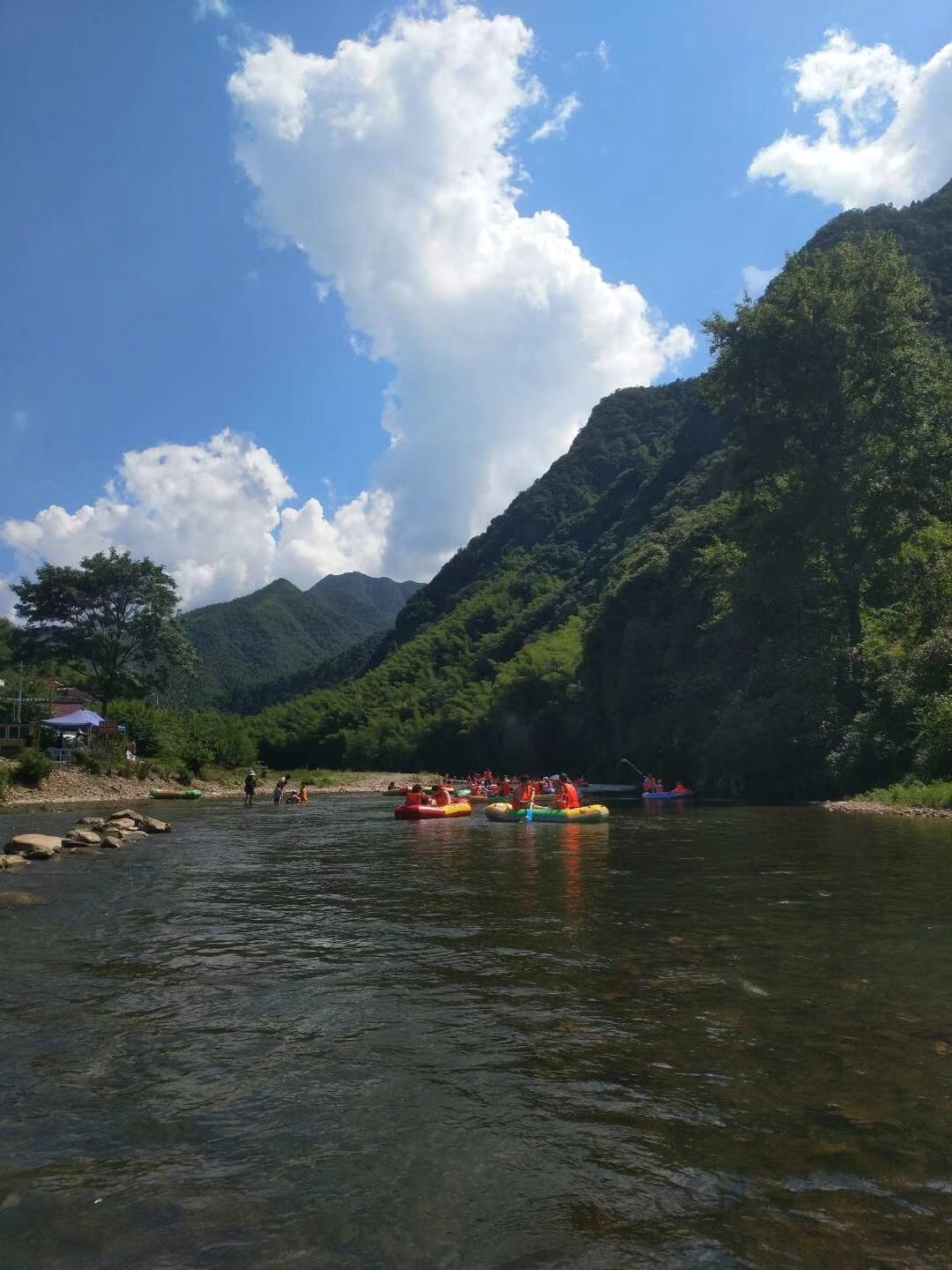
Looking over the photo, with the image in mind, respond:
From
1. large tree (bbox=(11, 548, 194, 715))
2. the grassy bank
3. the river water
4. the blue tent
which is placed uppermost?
large tree (bbox=(11, 548, 194, 715))

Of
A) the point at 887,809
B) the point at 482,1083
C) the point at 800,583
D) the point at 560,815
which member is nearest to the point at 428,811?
the point at 560,815

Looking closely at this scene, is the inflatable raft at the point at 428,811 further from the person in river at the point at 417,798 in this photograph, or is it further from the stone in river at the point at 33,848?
the stone in river at the point at 33,848

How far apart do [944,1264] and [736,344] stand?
121 feet

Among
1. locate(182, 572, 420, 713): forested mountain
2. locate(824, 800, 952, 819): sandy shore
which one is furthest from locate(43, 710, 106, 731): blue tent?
locate(182, 572, 420, 713): forested mountain

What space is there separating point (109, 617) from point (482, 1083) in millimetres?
54696

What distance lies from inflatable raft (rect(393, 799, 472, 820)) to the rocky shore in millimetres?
7259

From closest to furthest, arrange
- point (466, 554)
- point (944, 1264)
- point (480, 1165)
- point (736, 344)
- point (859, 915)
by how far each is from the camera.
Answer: point (944, 1264)
point (480, 1165)
point (859, 915)
point (736, 344)
point (466, 554)

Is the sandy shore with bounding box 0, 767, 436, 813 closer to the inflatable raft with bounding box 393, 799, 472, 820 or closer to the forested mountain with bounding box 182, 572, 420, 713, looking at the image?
the inflatable raft with bounding box 393, 799, 472, 820

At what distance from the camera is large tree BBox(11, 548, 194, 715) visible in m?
53.1

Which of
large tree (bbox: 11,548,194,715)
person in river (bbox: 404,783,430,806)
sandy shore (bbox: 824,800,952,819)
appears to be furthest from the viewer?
large tree (bbox: 11,548,194,715)

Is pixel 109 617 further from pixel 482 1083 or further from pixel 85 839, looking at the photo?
pixel 482 1083

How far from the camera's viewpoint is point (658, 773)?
50406 mm

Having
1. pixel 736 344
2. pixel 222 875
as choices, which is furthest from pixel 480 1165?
pixel 736 344

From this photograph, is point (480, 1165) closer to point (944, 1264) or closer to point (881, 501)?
point (944, 1264)
